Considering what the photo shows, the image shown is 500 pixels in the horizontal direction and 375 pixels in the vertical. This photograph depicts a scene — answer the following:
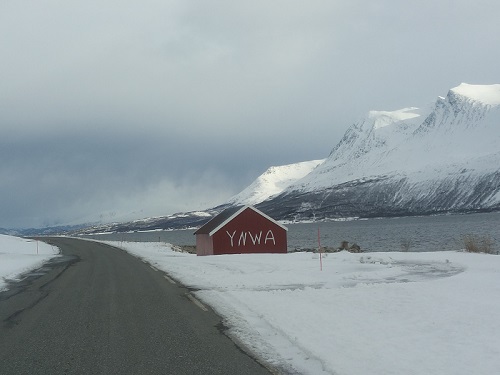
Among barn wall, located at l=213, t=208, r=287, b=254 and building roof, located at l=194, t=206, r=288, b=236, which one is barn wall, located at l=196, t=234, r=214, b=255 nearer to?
building roof, located at l=194, t=206, r=288, b=236

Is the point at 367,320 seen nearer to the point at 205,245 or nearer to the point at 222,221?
the point at 222,221

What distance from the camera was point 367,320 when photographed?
1021 centimetres

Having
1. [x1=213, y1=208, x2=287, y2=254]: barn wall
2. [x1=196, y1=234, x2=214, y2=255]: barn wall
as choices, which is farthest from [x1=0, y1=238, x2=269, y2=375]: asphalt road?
[x1=196, y1=234, x2=214, y2=255]: barn wall

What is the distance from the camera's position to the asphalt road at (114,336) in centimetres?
752

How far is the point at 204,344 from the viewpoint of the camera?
28.6ft

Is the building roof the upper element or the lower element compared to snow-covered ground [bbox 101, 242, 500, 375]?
upper

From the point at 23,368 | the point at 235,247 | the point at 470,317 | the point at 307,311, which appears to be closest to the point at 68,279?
the point at 307,311

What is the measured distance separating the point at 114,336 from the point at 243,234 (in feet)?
128

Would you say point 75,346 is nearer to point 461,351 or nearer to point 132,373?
point 132,373

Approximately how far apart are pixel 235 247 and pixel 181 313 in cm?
3600

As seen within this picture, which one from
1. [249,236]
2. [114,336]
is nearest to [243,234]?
[249,236]

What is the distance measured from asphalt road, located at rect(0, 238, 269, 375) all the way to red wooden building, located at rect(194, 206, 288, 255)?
31037mm

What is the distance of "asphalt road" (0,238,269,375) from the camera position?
752cm

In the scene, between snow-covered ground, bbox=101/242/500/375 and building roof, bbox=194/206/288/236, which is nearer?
snow-covered ground, bbox=101/242/500/375
